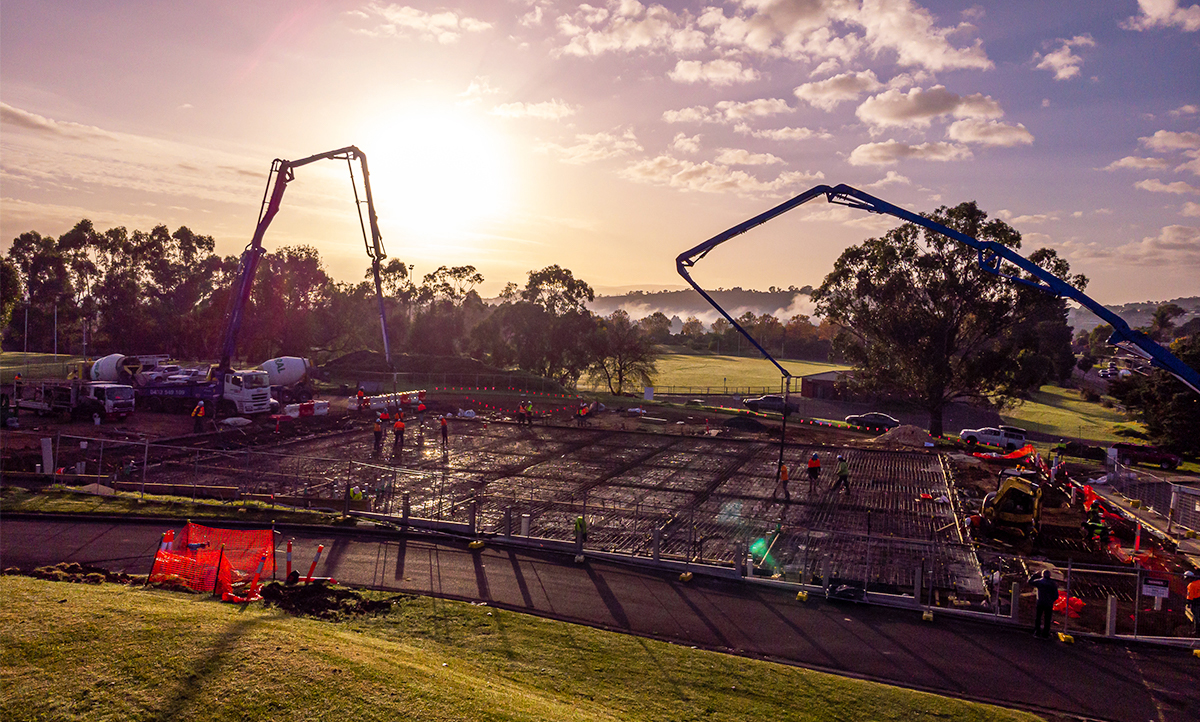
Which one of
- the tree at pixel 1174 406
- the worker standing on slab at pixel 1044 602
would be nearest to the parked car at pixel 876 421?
the tree at pixel 1174 406

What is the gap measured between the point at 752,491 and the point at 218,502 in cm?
2053

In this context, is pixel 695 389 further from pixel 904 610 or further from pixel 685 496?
pixel 904 610

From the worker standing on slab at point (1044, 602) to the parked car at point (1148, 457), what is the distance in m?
33.7

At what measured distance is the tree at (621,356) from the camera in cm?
7350

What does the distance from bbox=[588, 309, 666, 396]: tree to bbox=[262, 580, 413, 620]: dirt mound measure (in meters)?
58.5

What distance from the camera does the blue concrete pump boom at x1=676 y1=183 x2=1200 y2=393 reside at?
2145 cm

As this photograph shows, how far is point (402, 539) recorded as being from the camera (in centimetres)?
1992

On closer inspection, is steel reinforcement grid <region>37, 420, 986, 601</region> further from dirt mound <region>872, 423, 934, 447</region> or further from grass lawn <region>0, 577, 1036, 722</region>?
dirt mound <region>872, 423, 934, 447</region>

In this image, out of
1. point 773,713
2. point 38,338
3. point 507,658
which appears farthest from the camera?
point 38,338

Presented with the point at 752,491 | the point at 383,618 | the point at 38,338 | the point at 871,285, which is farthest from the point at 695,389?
the point at 38,338

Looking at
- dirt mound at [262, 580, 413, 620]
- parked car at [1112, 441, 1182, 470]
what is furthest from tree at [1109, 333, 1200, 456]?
dirt mound at [262, 580, 413, 620]

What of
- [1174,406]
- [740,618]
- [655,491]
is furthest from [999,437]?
[740,618]

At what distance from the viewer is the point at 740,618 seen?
14836 millimetres

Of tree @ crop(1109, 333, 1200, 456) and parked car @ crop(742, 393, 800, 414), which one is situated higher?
tree @ crop(1109, 333, 1200, 456)
